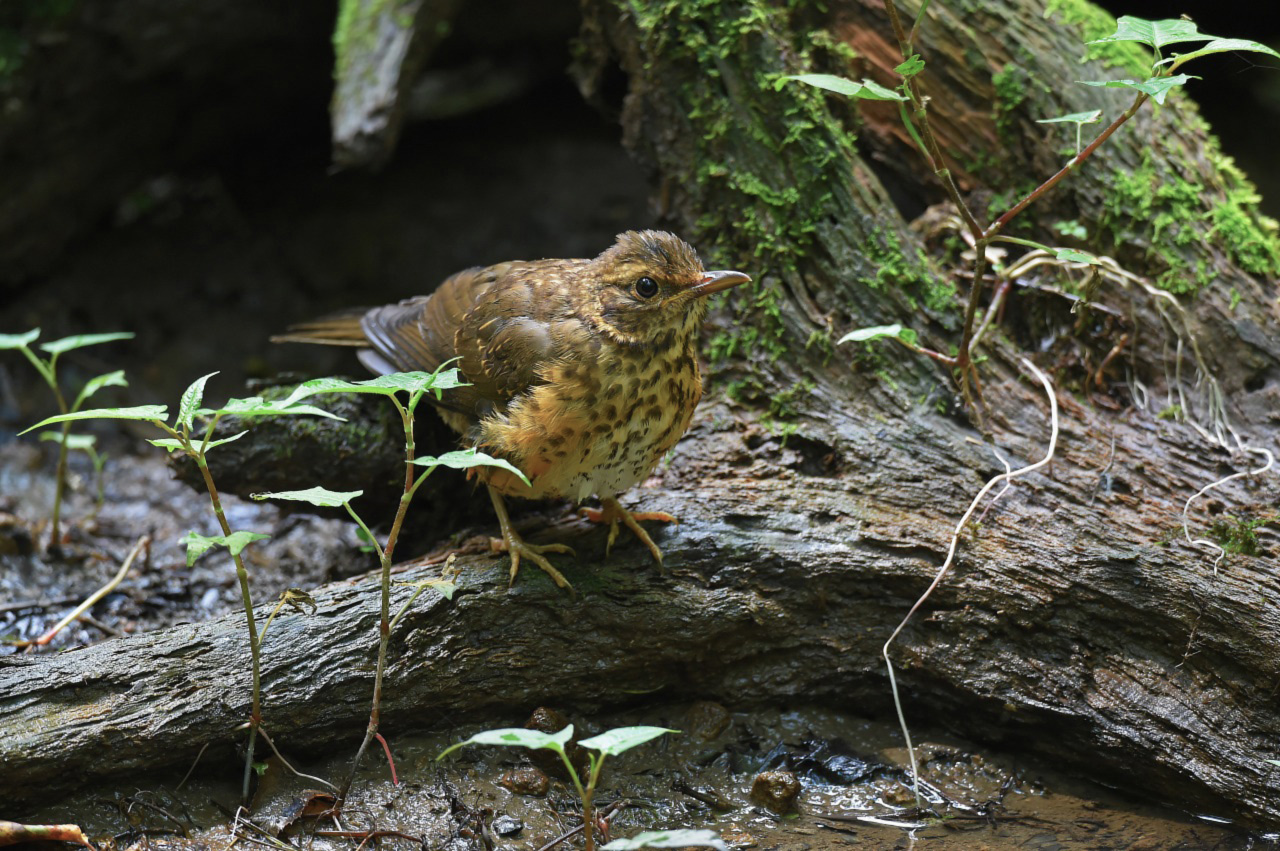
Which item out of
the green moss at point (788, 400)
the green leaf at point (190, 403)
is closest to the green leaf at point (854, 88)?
the green moss at point (788, 400)

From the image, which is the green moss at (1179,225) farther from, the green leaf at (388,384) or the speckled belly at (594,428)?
the green leaf at (388,384)

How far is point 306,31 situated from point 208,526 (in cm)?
362

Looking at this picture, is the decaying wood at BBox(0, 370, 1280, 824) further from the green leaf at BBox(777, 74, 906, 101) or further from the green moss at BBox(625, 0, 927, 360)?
the green leaf at BBox(777, 74, 906, 101)

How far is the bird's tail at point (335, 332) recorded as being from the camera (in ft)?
16.0

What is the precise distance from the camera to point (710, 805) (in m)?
3.58

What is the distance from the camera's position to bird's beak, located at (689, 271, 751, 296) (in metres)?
3.70

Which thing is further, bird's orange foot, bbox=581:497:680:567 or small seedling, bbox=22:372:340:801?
bird's orange foot, bbox=581:497:680:567

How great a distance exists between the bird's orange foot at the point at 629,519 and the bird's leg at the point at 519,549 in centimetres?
18

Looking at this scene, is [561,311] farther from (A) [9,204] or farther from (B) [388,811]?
(A) [9,204]

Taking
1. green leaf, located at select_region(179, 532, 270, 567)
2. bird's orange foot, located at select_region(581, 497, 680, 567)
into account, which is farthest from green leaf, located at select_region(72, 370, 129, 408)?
bird's orange foot, located at select_region(581, 497, 680, 567)

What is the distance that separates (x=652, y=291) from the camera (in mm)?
3779

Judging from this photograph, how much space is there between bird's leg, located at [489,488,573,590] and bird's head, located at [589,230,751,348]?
0.82m

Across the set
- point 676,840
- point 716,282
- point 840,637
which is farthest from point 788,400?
point 676,840

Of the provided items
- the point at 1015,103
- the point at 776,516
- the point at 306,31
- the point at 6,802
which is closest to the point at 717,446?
the point at 776,516
